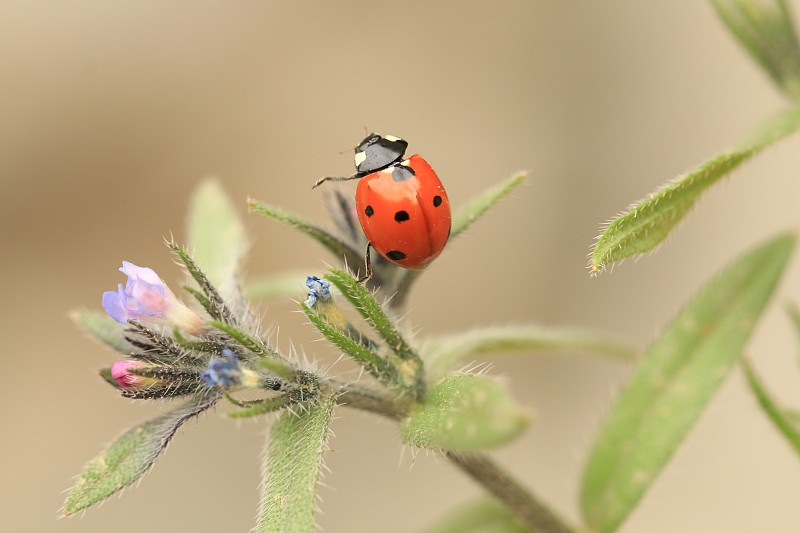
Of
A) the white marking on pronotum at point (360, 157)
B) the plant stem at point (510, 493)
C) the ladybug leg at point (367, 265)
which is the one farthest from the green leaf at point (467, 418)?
the white marking on pronotum at point (360, 157)

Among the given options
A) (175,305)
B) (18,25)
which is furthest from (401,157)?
(18,25)

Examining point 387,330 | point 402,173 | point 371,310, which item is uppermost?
point 402,173

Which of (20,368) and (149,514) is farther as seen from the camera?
(20,368)

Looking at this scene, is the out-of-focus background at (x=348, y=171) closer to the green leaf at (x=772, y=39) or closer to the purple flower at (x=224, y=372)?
the green leaf at (x=772, y=39)

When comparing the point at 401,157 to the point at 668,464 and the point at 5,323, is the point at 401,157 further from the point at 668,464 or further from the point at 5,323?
the point at 5,323

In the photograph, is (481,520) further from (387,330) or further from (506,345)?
(387,330)

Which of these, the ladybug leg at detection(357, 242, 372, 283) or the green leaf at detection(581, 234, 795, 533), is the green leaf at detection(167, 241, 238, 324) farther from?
the green leaf at detection(581, 234, 795, 533)

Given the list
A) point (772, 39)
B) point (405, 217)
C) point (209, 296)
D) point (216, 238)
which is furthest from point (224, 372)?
point (772, 39)
